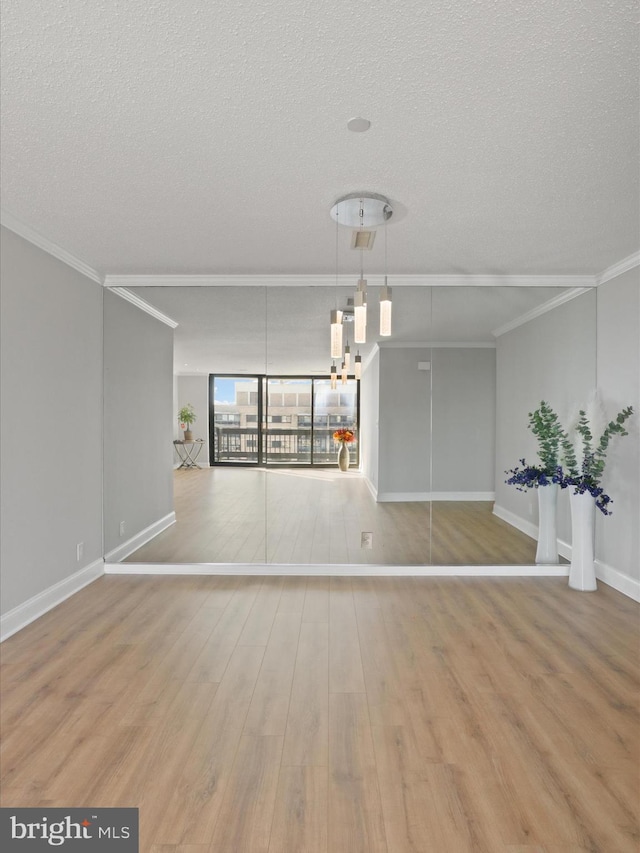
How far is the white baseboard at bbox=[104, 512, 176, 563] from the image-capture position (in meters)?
4.68

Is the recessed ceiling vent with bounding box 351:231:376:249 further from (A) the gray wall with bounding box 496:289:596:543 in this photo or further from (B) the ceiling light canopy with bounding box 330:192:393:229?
(A) the gray wall with bounding box 496:289:596:543

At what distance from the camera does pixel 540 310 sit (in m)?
4.64

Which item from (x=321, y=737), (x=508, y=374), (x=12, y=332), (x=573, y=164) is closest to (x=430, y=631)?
(x=321, y=737)

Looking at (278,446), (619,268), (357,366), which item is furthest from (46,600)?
(619,268)

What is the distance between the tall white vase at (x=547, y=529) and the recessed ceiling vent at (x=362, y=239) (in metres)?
2.47

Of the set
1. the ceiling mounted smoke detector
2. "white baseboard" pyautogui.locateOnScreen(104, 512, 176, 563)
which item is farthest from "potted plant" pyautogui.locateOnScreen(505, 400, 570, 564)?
the ceiling mounted smoke detector

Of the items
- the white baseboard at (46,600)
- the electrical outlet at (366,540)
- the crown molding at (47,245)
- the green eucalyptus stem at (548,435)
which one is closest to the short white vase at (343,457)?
the electrical outlet at (366,540)

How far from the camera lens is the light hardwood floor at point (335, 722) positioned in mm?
1846

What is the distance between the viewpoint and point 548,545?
15.2ft

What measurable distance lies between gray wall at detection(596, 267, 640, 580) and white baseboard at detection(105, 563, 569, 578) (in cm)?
52

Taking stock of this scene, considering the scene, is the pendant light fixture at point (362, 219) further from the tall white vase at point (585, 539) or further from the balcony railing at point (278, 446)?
the tall white vase at point (585, 539)

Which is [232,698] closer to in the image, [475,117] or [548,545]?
[475,117]

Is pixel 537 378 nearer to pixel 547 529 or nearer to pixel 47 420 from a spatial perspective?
pixel 547 529

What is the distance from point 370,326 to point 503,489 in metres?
1.76
